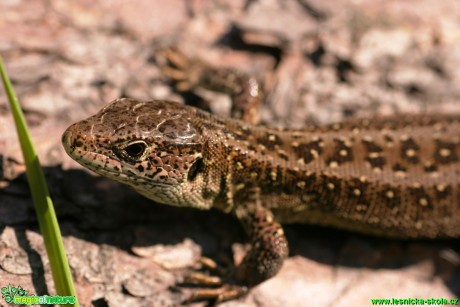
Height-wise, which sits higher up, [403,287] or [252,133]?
[252,133]

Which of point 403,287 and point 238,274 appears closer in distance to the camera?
point 238,274

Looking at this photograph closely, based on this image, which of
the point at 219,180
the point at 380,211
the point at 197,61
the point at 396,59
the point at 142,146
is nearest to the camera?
the point at 142,146

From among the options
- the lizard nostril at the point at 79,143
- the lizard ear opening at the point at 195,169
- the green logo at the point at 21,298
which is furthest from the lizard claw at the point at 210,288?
the lizard nostril at the point at 79,143

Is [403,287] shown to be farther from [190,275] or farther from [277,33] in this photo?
[277,33]

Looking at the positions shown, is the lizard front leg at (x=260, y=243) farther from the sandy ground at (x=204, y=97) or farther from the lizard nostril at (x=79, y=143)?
the lizard nostril at (x=79, y=143)

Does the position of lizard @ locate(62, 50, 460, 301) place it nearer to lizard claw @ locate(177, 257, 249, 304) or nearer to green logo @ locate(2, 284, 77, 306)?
lizard claw @ locate(177, 257, 249, 304)

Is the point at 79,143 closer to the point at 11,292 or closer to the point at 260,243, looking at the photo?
the point at 11,292

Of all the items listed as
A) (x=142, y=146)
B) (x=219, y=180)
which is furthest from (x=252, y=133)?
(x=142, y=146)
